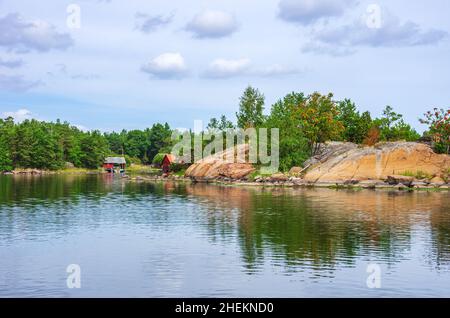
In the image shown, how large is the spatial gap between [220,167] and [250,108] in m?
27.2

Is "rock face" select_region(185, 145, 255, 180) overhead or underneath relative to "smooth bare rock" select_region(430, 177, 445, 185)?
overhead

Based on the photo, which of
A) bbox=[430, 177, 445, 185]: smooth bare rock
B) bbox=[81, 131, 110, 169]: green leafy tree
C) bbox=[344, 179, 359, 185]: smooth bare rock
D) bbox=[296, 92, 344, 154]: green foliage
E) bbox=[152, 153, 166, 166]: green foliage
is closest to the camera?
bbox=[430, 177, 445, 185]: smooth bare rock

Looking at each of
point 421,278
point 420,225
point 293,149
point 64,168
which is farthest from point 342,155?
point 64,168

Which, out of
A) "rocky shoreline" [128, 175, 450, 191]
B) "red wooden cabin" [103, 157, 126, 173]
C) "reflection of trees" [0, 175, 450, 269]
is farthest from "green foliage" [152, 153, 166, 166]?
"reflection of trees" [0, 175, 450, 269]

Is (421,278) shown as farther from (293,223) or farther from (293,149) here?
(293,149)

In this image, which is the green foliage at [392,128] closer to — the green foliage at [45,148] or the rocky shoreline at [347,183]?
the rocky shoreline at [347,183]

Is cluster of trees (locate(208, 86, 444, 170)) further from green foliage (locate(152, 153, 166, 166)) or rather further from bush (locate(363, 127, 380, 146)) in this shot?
green foliage (locate(152, 153, 166, 166))

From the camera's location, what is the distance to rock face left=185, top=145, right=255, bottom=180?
331ft

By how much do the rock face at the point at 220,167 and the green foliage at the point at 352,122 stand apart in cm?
2178

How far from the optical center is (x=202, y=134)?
126 metres

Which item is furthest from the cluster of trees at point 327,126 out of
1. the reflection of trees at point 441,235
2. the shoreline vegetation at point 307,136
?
the reflection of trees at point 441,235

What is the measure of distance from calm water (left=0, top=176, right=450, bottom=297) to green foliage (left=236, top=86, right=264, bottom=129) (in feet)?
228
